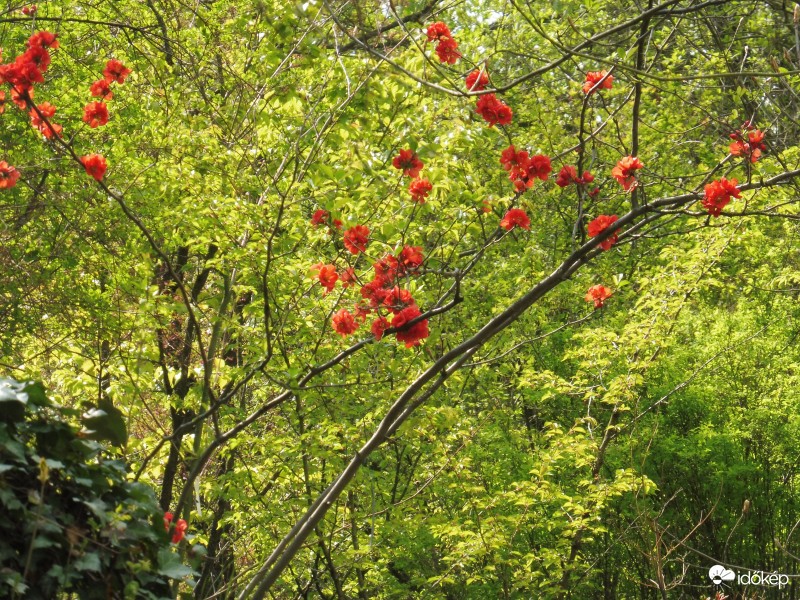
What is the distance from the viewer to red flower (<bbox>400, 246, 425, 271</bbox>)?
3.14 metres

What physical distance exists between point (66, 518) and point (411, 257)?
1.64 meters

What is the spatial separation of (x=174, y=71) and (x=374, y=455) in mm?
3113

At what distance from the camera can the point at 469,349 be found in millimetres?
2721

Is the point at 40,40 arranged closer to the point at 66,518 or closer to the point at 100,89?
the point at 100,89

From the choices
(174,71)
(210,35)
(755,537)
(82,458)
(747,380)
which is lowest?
(82,458)

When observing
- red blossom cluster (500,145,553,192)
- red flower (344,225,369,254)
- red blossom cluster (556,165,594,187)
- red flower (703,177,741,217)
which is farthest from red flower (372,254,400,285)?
red flower (703,177,741,217)

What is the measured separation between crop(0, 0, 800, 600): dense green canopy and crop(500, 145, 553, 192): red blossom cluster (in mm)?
10

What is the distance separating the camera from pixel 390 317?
4.02m

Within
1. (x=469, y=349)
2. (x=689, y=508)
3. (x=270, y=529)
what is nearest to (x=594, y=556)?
(x=689, y=508)

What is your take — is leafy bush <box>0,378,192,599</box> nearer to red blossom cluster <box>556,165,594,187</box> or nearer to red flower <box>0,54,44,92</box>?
red flower <box>0,54,44,92</box>

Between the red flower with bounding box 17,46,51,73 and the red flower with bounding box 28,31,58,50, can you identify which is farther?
the red flower with bounding box 28,31,58,50

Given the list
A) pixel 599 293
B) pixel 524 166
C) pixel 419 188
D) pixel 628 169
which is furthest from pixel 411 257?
pixel 599 293

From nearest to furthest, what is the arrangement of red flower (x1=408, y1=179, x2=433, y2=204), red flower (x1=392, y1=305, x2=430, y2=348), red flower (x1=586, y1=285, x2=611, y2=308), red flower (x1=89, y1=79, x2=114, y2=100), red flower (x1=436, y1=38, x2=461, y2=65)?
1. red flower (x1=392, y1=305, x2=430, y2=348)
2. red flower (x1=408, y1=179, x2=433, y2=204)
3. red flower (x1=436, y1=38, x2=461, y2=65)
4. red flower (x1=89, y1=79, x2=114, y2=100)
5. red flower (x1=586, y1=285, x2=611, y2=308)

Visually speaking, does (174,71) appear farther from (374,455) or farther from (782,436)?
(782,436)
